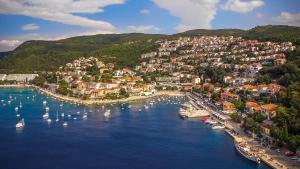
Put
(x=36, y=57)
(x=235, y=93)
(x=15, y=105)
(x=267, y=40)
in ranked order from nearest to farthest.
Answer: (x=235, y=93) < (x=15, y=105) < (x=267, y=40) < (x=36, y=57)

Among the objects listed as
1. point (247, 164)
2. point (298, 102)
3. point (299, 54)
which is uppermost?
point (299, 54)

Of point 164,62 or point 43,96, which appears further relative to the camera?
point 164,62

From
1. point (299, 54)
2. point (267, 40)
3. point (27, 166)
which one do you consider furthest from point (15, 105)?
point (267, 40)

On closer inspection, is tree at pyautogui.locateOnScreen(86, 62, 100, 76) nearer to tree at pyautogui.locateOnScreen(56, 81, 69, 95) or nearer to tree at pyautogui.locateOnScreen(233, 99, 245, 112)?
tree at pyautogui.locateOnScreen(56, 81, 69, 95)

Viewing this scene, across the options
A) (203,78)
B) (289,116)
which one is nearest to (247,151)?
(289,116)

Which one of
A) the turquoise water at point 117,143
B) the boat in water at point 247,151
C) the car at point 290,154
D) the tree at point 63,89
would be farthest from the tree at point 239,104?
the tree at point 63,89

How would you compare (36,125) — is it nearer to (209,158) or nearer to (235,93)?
(209,158)

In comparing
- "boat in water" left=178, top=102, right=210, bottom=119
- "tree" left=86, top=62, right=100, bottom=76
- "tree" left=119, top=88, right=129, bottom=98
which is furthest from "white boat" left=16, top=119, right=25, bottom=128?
"tree" left=86, top=62, right=100, bottom=76
